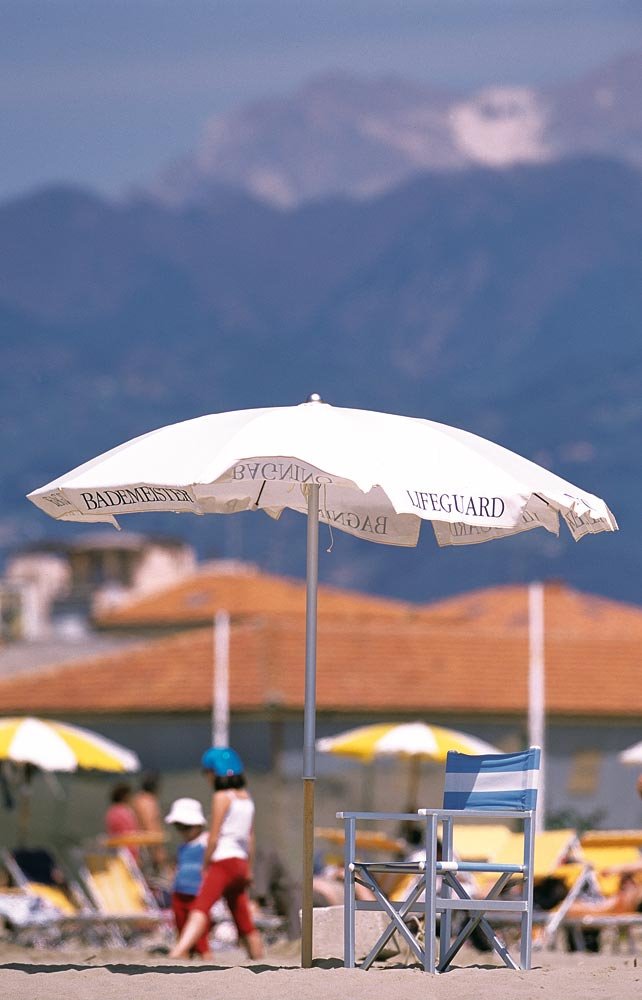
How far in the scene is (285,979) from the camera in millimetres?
6809

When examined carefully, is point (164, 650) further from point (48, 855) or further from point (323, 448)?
point (323, 448)

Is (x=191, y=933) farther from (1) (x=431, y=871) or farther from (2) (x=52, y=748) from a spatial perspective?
(2) (x=52, y=748)

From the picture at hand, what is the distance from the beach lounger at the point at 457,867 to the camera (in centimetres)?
691

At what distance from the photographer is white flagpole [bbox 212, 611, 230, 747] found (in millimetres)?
27125

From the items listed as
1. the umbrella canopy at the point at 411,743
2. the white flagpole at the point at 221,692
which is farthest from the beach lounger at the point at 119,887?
the white flagpole at the point at 221,692

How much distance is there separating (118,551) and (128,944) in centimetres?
8151

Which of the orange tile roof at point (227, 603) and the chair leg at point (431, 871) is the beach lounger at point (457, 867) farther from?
the orange tile roof at point (227, 603)

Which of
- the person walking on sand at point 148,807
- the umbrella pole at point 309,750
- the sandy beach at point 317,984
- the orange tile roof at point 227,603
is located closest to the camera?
the sandy beach at point 317,984

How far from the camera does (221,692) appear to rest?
27422 mm

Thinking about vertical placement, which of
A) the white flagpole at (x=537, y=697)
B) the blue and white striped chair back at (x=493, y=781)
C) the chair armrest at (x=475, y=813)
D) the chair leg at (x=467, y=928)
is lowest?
the chair leg at (x=467, y=928)

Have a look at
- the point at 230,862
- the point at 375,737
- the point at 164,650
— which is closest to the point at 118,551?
the point at 164,650

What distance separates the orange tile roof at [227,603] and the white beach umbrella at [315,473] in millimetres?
40368

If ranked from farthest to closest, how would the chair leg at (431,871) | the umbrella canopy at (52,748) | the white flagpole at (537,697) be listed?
the white flagpole at (537,697)
the umbrella canopy at (52,748)
the chair leg at (431,871)

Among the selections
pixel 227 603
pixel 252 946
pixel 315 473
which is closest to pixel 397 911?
pixel 315 473
